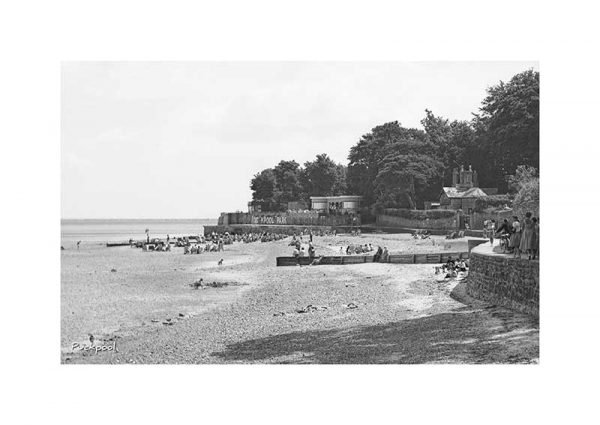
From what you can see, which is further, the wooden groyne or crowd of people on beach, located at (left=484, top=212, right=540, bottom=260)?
the wooden groyne

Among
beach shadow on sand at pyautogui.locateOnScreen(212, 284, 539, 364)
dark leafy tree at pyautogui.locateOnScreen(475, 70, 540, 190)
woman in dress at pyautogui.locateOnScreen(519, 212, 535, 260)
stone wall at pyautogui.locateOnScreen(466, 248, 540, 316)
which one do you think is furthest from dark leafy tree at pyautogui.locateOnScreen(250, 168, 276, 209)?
woman in dress at pyautogui.locateOnScreen(519, 212, 535, 260)

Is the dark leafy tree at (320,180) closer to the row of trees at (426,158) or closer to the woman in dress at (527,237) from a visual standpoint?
the row of trees at (426,158)

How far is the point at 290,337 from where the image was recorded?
9.13 m

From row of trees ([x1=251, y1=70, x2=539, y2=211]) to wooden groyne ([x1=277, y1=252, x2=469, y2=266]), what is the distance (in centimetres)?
225

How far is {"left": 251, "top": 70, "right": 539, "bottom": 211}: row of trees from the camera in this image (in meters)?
13.4

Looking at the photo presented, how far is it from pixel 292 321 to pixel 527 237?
3950 millimetres

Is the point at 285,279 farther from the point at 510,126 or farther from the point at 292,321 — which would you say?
the point at 510,126

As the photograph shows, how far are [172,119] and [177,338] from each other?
11.6ft

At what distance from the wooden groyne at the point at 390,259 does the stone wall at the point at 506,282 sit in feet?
16.5

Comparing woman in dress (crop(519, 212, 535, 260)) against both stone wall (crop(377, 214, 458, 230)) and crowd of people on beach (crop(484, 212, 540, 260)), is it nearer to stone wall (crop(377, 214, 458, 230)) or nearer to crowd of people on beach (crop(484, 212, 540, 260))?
crowd of people on beach (crop(484, 212, 540, 260))

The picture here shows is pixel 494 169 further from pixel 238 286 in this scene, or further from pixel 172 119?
pixel 172 119

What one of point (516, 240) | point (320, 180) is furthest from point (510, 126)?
point (320, 180)

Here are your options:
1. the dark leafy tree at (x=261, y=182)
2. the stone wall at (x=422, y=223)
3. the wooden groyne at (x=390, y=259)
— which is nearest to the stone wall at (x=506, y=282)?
the dark leafy tree at (x=261, y=182)
